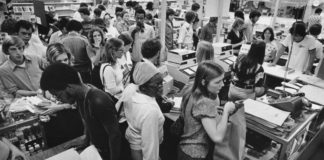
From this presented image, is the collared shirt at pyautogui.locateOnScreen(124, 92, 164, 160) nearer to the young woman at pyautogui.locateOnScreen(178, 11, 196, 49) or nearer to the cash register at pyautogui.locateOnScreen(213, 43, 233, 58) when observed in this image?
the cash register at pyautogui.locateOnScreen(213, 43, 233, 58)

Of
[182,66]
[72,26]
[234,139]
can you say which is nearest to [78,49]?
[72,26]

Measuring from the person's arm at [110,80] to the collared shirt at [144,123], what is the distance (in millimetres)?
842

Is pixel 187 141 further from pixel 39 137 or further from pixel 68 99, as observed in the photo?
pixel 39 137

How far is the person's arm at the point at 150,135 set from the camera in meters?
1.57

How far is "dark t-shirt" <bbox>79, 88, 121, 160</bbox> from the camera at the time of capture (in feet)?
4.68

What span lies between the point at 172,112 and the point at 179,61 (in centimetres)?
104

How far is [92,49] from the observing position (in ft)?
11.4

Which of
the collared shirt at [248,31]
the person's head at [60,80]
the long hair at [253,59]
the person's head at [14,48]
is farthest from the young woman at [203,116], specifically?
the collared shirt at [248,31]

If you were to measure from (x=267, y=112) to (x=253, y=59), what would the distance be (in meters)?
0.79

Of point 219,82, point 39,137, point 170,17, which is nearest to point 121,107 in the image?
point 219,82

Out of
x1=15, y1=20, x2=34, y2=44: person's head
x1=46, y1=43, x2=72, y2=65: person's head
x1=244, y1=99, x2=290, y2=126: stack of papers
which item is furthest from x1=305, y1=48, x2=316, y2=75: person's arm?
x1=15, y1=20, x2=34, y2=44: person's head

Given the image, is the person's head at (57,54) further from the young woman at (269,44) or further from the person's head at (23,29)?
the young woman at (269,44)

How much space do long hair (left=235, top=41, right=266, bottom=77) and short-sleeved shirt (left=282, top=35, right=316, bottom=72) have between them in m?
1.69

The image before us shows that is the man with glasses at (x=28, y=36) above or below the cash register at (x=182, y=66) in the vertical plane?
above
